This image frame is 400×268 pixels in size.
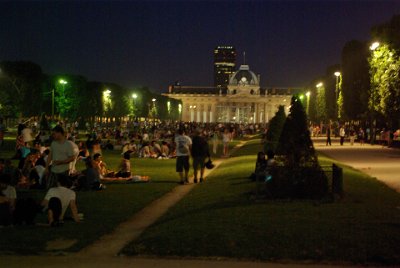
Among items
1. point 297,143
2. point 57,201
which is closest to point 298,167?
point 297,143

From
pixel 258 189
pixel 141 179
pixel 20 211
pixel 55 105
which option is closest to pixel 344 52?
pixel 55 105

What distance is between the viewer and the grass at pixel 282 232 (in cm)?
1021

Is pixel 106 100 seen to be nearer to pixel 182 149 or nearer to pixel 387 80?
pixel 387 80

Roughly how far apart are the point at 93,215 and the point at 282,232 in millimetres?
5030

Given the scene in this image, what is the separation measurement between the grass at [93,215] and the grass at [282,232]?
1092 mm

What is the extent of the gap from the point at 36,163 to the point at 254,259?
13.6 m

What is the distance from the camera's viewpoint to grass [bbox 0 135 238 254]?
36.7 feet

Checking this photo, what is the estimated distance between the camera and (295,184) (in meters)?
15.9

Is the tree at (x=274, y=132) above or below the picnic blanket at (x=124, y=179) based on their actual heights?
above

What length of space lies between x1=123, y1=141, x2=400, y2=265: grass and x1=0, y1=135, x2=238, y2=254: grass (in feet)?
3.58

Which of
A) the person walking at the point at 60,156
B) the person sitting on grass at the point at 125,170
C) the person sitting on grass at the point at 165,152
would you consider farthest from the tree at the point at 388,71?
the person walking at the point at 60,156

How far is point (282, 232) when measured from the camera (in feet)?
37.2

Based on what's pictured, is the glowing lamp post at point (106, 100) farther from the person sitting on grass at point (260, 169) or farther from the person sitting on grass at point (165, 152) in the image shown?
the person sitting on grass at point (260, 169)

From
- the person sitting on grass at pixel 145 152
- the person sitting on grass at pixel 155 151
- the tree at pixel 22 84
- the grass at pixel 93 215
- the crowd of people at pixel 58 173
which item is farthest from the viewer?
the tree at pixel 22 84
